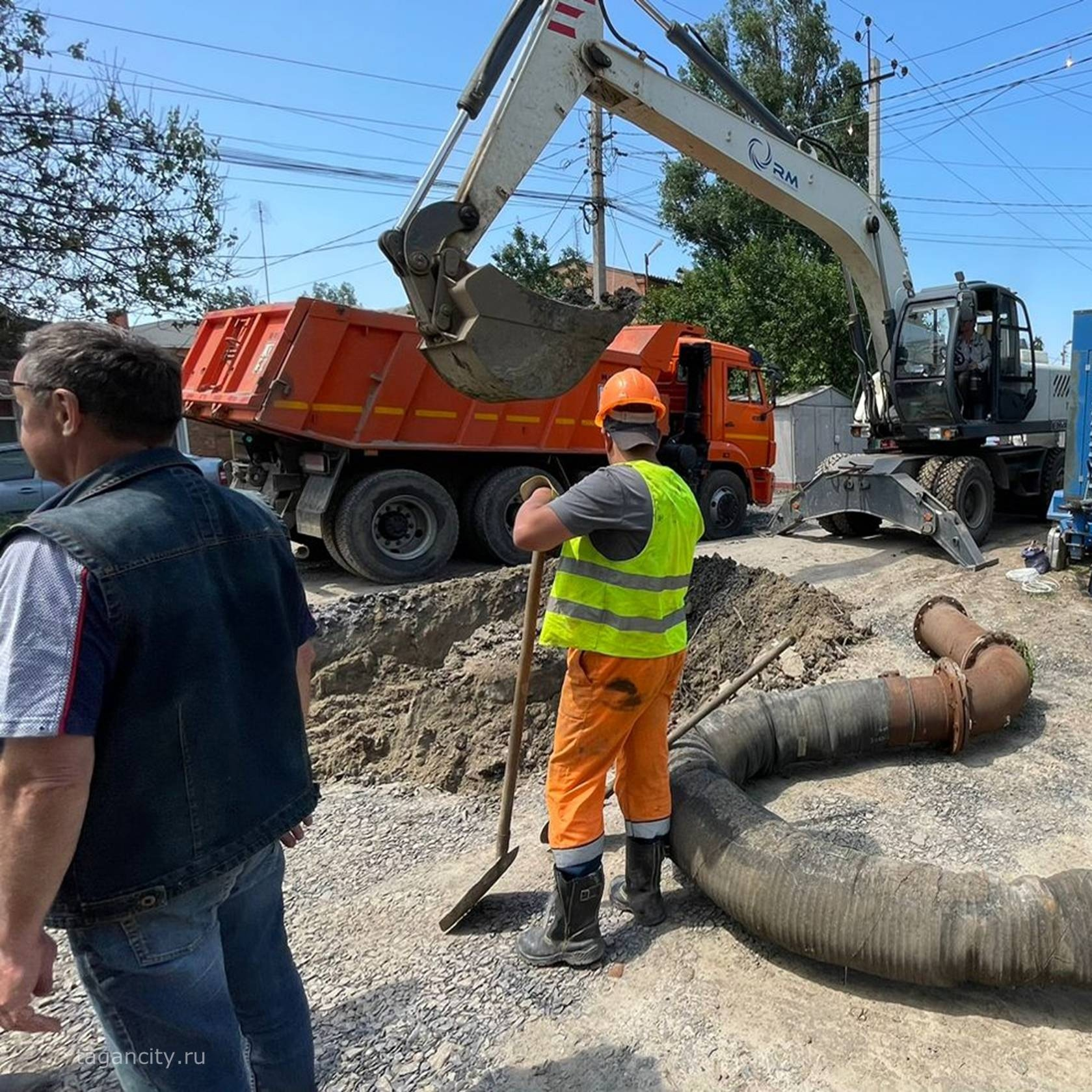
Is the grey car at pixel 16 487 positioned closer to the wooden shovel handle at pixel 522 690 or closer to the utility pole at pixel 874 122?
the wooden shovel handle at pixel 522 690

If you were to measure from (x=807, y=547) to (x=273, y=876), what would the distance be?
27.3 feet

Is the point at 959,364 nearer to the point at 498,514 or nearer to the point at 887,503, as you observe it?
the point at 887,503

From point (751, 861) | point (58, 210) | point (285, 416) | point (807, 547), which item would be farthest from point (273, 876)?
point (58, 210)

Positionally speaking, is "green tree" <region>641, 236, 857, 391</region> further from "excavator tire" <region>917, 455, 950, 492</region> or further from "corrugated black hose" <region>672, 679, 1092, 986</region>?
"corrugated black hose" <region>672, 679, 1092, 986</region>

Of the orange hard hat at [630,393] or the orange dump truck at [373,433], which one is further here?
the orange dump truck at [373,433]

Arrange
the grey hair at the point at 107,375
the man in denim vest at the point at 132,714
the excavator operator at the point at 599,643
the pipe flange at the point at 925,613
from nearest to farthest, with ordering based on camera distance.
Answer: the man in denim vest at the point at 132,714
the grey hair at the point at 107,375
the excavator operator at the point at 599,643
the pipe flange at the point at 925,613

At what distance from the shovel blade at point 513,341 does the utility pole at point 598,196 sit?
12601 millimetres

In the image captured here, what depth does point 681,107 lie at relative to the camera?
22.5ft

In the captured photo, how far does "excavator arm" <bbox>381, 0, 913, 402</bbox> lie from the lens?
471 centimetres

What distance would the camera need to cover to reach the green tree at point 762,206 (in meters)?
21.0

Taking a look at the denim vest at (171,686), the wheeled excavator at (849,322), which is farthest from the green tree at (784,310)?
the denim vest at (171,686)

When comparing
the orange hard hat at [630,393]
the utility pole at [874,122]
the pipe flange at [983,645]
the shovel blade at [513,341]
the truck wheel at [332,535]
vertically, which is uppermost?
the utility pole at [874,122]

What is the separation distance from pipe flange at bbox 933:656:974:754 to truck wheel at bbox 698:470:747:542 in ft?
23.7

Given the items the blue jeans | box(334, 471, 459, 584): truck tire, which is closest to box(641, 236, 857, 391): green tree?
box(334, 471, 459, 584): truck tire
